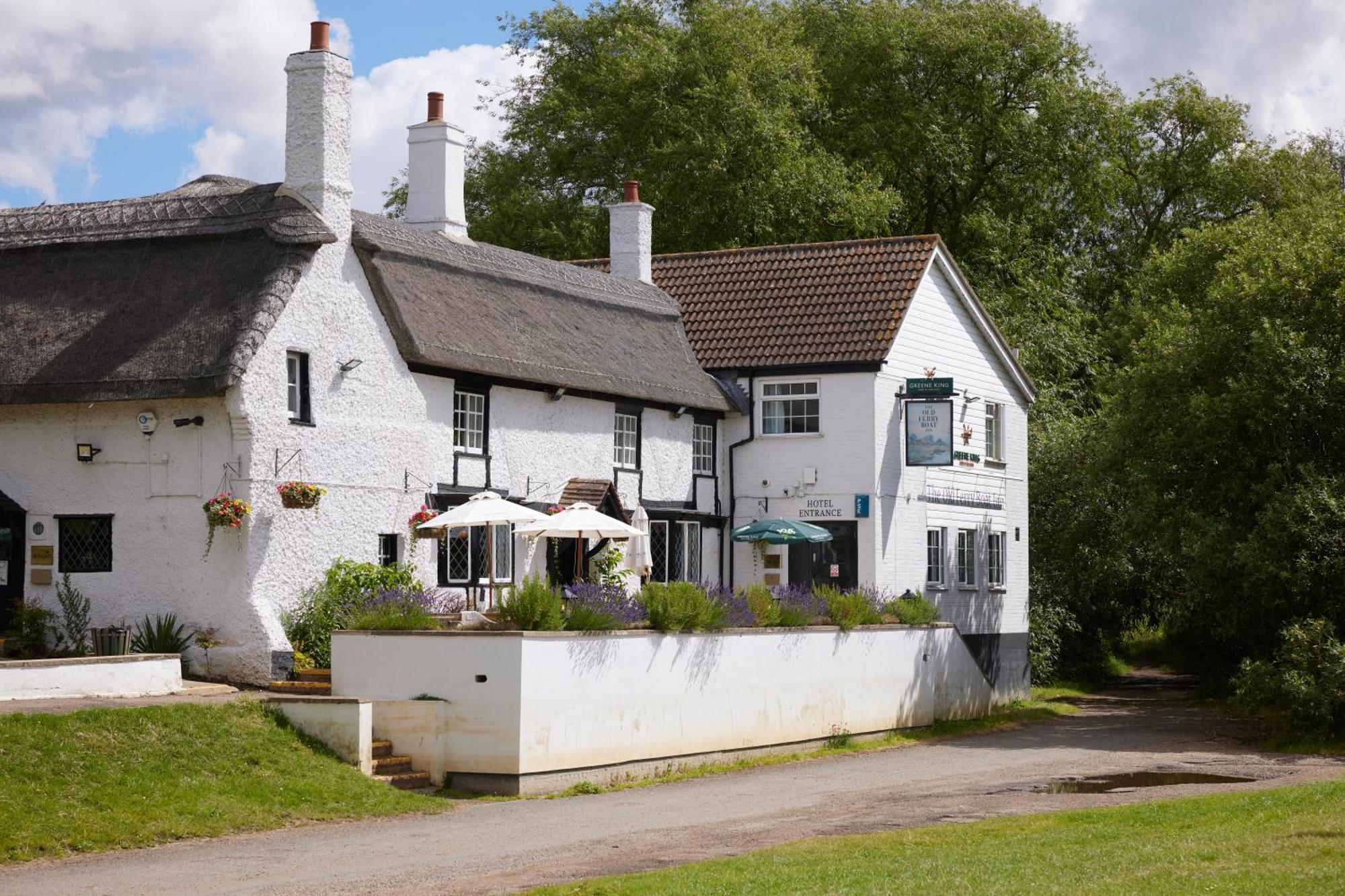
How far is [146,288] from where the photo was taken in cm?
2406

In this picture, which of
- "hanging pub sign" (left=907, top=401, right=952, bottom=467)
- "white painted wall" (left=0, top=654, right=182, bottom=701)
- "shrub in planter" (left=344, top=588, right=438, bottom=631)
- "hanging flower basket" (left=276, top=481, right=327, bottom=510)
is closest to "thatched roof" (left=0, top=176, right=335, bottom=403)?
"hanging flower basket" (left=276, top=481, right=327, bottom=510)

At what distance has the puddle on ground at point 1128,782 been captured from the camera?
69.9 ft

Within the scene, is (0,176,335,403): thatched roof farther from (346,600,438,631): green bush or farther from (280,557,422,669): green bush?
(346,600,438,631): green bush

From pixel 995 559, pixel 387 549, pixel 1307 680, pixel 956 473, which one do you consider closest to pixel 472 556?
pixel 387 549

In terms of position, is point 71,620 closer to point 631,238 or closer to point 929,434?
point 631,238

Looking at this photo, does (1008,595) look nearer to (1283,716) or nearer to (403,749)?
(1283,716)

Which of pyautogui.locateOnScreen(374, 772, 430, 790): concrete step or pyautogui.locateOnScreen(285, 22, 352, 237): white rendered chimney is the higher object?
pyautogui.locateOnScreen(285, 22, 352, 237): white rendered chimney

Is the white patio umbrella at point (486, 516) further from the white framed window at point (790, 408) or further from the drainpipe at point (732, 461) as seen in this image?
the white framed window at point (790, 408)

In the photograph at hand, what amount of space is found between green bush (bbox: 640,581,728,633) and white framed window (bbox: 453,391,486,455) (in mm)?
4708

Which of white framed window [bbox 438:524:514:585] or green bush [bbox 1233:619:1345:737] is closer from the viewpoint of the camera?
white framed window [bbox 438:524:514:585]

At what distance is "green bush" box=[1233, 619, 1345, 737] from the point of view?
27375 mm

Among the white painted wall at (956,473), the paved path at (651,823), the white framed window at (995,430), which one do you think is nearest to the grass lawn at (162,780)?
the paved path at (651,823)

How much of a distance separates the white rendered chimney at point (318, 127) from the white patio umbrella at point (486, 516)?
4.17m

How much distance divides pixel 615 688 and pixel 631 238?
15.7 meters
